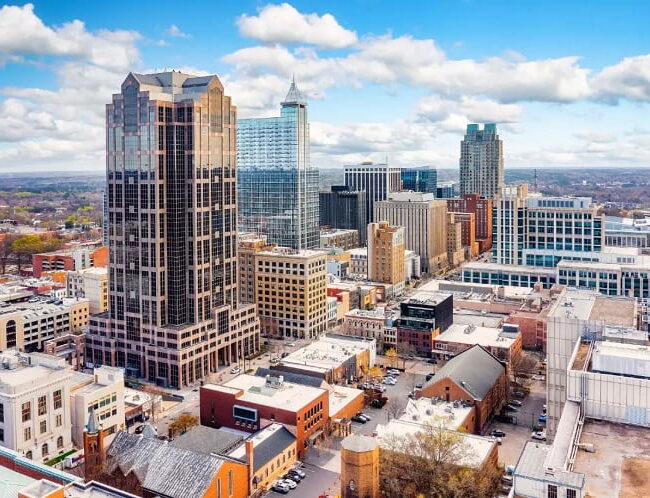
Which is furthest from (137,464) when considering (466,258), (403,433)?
(466,258)

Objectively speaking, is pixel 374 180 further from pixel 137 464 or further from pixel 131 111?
Result: pixel 137 464

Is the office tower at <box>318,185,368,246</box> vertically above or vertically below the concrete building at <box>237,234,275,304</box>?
above

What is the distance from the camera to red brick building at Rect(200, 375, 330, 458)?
56.5 meters

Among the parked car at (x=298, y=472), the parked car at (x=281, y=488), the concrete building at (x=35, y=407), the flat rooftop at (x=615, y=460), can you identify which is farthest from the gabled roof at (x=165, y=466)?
the flat rooftop at (x=615, y=460)

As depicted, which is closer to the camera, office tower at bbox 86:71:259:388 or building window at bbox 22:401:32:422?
building window at bbox 22:401:32:422

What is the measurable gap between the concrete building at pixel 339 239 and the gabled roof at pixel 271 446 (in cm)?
9929

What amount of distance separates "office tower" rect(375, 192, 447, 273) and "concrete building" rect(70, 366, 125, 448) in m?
106

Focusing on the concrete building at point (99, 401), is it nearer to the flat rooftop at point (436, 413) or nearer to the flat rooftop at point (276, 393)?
the flat rooftop at point (276, 393)

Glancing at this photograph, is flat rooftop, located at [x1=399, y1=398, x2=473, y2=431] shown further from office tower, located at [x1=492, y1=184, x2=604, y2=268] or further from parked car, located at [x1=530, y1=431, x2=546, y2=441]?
office tower, located at [x1=492, y1=184, x2=604, y2=268]

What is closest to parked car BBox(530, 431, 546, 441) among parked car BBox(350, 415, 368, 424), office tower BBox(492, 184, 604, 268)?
parked car BBox(350, 415, 368, 424)

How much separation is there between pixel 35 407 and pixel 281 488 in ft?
69.1

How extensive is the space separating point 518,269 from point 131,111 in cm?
7433

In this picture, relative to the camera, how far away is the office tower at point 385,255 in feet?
419

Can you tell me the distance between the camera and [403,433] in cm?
5159
